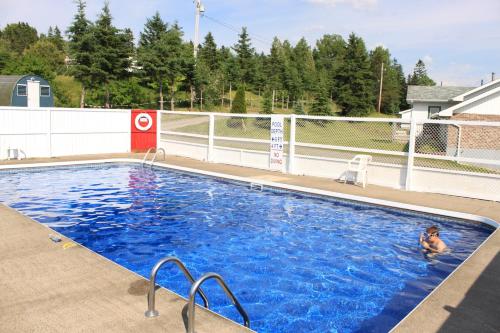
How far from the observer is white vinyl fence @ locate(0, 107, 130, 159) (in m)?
16.6

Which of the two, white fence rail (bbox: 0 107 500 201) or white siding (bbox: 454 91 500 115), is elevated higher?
white siding (bbox: 454 91 500 115)

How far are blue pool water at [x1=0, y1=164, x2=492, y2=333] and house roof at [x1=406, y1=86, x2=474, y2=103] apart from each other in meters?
24.9

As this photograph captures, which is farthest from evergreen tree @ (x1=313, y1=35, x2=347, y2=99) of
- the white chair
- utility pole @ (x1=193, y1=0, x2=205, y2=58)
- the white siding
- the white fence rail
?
the white chair

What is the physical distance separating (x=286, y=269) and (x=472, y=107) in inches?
845

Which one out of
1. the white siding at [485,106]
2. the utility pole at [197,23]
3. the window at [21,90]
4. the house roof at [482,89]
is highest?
the utility pole at [197,23]

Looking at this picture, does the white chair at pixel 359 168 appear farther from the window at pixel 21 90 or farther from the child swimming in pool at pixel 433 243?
the window at pixel 21 90

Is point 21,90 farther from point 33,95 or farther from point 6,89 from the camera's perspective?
point 33,95

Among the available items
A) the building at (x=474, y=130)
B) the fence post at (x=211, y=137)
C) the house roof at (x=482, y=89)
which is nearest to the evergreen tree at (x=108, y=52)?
the fence post at (x=211, y=137)

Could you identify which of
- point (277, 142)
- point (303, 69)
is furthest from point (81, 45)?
point (303, 69)

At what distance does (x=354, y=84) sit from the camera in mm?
57781

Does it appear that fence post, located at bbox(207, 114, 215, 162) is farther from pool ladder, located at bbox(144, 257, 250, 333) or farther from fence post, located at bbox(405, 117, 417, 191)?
pool ladder, located at bbox(144, 257, 250, 333)

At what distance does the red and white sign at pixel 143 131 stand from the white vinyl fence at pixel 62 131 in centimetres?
28

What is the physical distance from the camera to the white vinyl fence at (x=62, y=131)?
16600 mm

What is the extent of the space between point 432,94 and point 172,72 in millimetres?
24424
